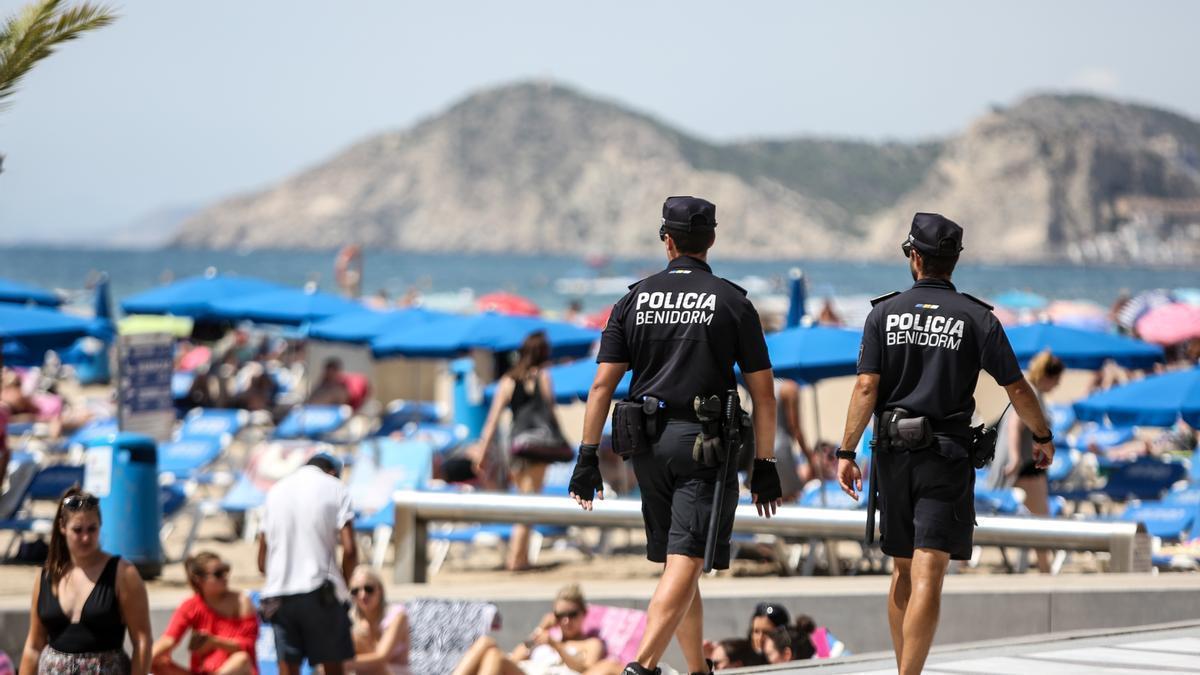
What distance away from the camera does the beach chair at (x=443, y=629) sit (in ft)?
26.2

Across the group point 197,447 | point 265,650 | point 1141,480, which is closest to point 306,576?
point 265,650

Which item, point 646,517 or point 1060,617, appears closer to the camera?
point 646,517

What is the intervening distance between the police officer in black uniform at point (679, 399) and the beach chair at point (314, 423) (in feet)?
40.7

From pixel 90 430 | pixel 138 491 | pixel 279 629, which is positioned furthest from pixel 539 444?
pixel 90 430

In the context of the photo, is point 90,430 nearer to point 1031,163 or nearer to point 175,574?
point 175,574

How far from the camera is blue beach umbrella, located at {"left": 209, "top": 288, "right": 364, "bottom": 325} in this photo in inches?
735

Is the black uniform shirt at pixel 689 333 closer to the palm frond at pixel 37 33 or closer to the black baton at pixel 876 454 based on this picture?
the black baton at pixel 876 454

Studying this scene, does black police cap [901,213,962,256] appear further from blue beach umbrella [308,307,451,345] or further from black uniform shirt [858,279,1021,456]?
blue beach umbrella [308,307,451,345]

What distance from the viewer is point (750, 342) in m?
5.15

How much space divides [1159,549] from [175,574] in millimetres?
6165

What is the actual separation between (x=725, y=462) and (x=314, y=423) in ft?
43.1

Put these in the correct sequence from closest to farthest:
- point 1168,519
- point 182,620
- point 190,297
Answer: point 182,620, point 1168,519, point 190,297

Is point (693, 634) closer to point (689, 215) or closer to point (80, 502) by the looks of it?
point (689, 215)

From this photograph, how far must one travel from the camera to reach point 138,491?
407 inches
